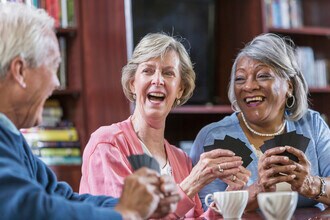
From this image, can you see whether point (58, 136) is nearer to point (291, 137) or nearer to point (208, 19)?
point (208, 19)

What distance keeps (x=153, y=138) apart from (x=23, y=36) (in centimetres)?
104

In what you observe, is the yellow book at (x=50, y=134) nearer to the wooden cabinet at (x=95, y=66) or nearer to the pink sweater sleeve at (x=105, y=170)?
the wooden cabinet at (x=95, y=66)

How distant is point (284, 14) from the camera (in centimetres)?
411

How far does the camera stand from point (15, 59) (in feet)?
3.76

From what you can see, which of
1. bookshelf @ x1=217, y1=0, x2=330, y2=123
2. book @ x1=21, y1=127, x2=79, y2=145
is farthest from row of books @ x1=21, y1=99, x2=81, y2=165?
bookshelf @ x1=217, y1=0, x2=330, y2=123

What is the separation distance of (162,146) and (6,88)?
3.59 ft

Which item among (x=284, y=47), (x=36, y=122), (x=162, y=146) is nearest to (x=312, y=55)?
(x=284, y=47)

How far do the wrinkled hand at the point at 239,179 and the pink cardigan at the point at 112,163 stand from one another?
137 mm

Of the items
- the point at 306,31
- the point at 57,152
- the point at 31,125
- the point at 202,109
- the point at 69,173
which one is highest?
the point at 306,31

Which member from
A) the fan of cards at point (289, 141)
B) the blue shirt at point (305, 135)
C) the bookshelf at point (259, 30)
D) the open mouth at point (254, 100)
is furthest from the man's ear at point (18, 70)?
the bookshelf at point (259, 30)

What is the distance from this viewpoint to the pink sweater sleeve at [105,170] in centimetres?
182

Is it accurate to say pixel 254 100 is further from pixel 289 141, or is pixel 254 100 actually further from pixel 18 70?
pixel 18 70

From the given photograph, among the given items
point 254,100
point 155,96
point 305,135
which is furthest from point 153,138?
point 305,135

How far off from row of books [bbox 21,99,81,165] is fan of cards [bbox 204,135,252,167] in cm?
143
